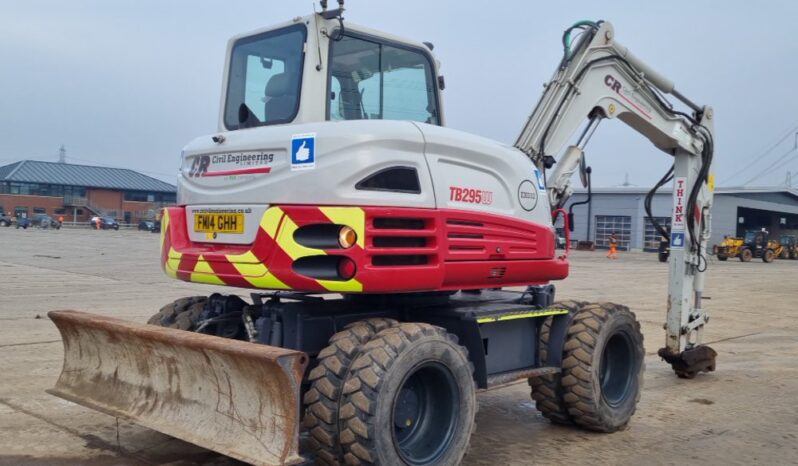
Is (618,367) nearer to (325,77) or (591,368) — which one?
(591,368)

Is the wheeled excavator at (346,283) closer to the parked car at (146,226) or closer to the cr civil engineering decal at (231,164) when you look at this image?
the cr civil engineering decal at (231,164)

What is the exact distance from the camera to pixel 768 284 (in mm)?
27109

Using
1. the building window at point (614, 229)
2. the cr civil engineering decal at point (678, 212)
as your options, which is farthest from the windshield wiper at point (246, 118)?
the building window at point (614, 229)

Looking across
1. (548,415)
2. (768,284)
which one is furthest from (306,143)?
(768,284)

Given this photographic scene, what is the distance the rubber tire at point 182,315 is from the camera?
620cm

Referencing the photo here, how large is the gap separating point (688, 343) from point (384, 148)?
18.8 feet

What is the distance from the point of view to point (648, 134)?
8.83m

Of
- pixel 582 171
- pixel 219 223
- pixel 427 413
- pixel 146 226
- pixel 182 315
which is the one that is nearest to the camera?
pixel 427 413

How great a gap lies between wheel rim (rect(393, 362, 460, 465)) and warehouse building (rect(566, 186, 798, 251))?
52.2m

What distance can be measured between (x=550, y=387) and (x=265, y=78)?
139 inches

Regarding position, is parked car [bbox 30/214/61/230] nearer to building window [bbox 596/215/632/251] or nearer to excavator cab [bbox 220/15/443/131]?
building window [bbox 596/215/632/251]

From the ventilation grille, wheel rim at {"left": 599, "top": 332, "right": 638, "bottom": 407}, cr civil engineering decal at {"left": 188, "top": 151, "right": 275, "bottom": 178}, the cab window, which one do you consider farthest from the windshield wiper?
wheel rim at {"left": 599, "top": 332, "right": 638, "bottom": 407}

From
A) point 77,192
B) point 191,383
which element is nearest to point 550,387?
point 191,383

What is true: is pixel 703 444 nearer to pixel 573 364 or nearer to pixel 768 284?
pixel 573 364
